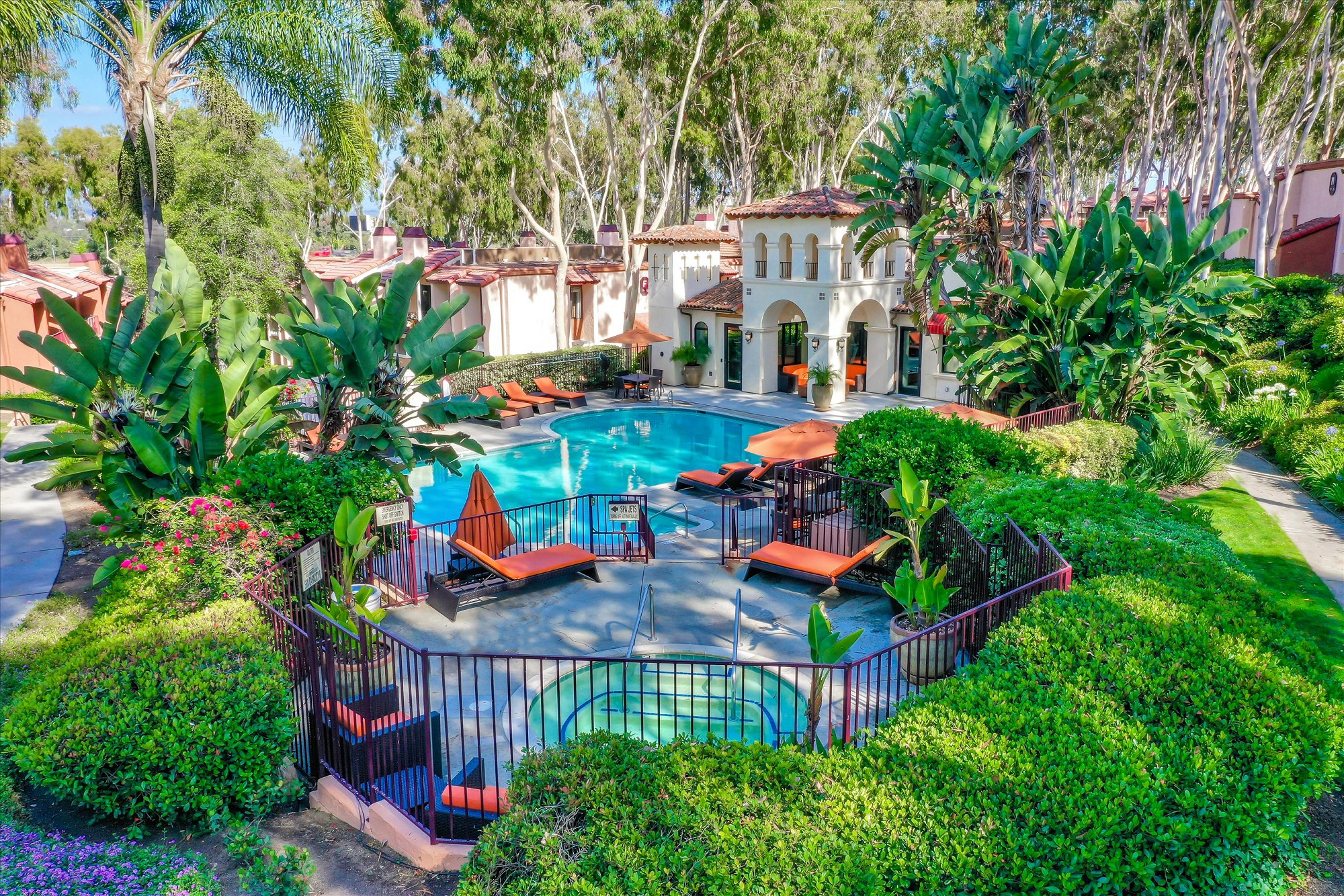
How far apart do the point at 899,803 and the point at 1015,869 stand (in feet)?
2.19

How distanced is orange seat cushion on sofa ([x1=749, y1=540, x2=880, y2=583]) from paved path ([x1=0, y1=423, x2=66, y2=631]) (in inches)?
374

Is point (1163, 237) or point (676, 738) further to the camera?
point (1163, 237)

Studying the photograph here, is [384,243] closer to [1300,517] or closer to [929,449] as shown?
[929,449]

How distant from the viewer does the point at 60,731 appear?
254 inches

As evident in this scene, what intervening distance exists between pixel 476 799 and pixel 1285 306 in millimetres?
26024

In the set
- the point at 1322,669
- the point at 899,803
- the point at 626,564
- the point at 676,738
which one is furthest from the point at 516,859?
the point at 626,564

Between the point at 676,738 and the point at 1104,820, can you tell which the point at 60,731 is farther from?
the point at 1104,820

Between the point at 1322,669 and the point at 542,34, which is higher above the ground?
the point at 542,34

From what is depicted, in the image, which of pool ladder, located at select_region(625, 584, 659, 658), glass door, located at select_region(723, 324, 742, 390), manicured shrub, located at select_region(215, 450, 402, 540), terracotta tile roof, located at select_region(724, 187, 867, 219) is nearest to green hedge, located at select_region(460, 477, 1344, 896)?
pool ladder, located at select_region(625, 584, 659, 658)

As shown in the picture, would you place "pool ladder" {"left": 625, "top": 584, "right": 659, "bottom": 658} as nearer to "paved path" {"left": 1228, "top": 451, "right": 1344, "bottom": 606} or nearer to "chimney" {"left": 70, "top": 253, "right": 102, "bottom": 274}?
"paved path" {"left": 1228, "top": 451, "right": 1344, "bottom": 606}

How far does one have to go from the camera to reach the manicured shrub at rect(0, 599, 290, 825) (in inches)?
253

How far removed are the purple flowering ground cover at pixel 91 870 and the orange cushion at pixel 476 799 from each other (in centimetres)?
163

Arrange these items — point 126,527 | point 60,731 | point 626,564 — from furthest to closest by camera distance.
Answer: point 626,564 → point 126,527 → point 60,731

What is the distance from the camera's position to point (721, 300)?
32906mm
